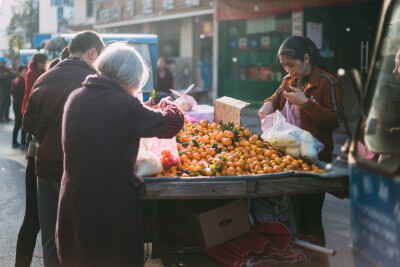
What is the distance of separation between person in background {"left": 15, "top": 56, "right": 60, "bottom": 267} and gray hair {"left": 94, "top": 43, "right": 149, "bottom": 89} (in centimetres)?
143

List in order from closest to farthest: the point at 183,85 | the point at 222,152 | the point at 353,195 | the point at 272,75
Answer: the point at 353,195
the point at 222,152
the point at 272,75
the point at 183,85

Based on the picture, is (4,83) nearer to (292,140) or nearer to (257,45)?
(257,45)

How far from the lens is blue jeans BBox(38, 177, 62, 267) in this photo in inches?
138

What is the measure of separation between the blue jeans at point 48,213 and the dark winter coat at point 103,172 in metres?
0.63

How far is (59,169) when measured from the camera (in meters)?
3.41

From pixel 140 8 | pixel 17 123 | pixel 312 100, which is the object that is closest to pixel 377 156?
pixel 312 100

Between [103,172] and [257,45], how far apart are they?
14786mm

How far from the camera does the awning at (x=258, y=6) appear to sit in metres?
14.0

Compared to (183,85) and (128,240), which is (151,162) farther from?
(183,85)

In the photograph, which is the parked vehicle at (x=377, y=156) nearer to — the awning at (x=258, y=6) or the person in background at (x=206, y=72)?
the awning at (x=258, y=6)

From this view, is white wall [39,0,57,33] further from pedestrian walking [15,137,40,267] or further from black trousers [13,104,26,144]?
pedestrian walking [15,137,40,267]

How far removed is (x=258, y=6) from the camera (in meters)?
16.4

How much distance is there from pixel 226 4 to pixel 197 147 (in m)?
14.6

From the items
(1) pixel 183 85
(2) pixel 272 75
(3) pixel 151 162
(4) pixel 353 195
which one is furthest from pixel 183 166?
(1) pixel 183 85
